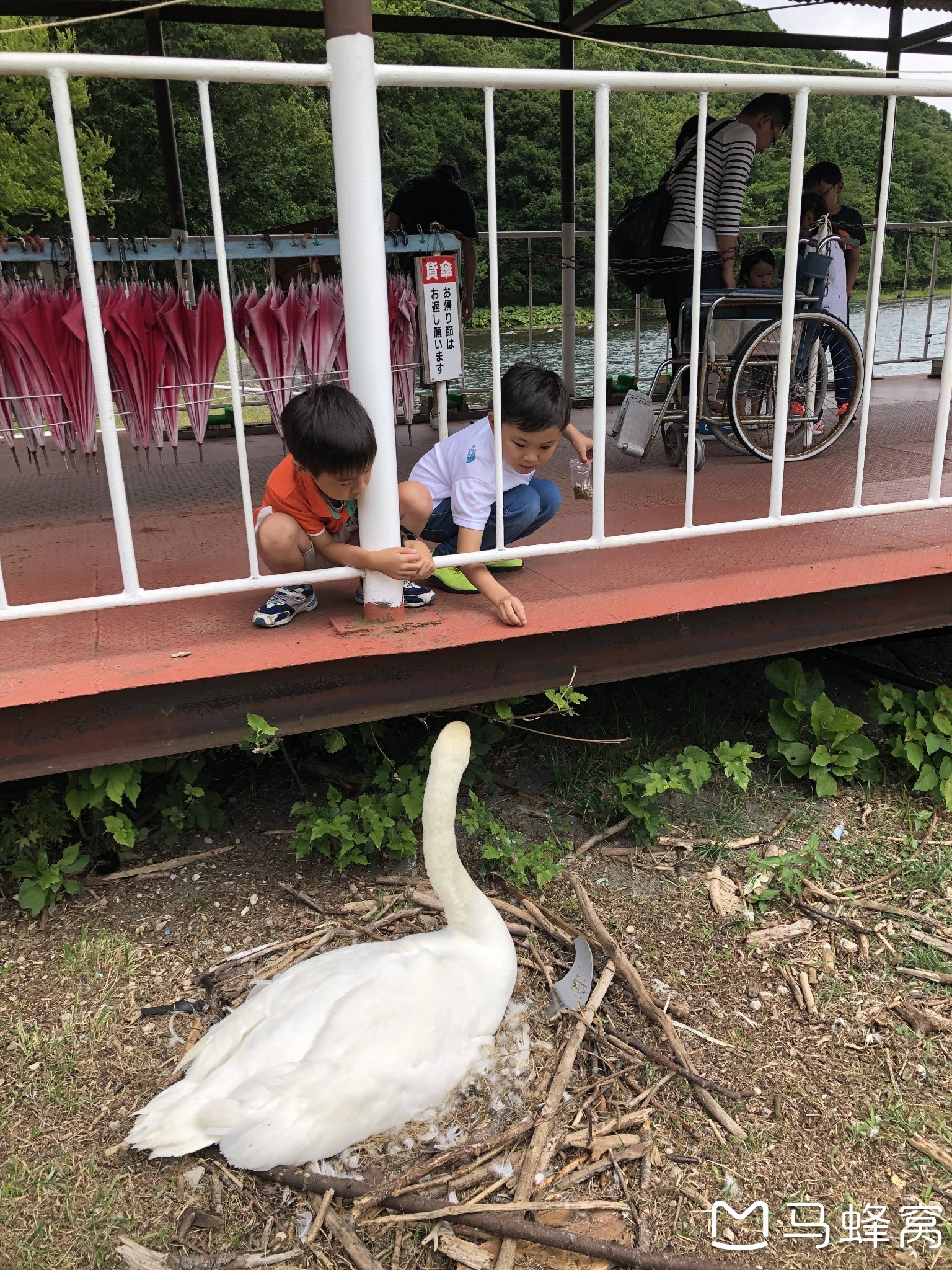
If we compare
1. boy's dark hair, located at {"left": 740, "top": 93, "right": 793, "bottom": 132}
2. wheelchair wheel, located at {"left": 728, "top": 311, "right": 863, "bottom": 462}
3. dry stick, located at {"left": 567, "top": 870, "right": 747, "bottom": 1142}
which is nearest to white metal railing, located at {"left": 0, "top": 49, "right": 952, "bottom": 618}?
dry stick, located at {"left": 567, "top": 870, "right": 747, "bottom": 1142}

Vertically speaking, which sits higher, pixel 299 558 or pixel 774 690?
pixel 299 558

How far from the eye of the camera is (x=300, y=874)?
110 inches

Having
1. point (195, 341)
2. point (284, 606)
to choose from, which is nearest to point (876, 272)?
point (284, 606)

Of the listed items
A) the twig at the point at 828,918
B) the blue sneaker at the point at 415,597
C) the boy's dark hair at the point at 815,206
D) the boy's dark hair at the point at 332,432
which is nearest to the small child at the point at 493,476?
the blue sneaker at the point at 415,597

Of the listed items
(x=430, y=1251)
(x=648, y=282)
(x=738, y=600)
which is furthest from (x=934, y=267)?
(x=430, y=1251)

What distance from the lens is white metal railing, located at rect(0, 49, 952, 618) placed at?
199 centimetres

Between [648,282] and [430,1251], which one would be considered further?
[648,282]

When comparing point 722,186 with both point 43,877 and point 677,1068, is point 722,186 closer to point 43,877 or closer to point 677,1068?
point 677,1068

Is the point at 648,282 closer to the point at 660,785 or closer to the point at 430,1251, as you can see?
the point at 660,785

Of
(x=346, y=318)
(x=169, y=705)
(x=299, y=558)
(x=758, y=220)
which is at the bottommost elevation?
(x=169, y=705)

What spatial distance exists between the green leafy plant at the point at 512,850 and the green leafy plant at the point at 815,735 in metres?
0.91

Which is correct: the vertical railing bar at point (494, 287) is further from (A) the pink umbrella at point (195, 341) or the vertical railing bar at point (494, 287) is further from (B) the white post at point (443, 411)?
(A) the pink umbrella at point (195, 341)

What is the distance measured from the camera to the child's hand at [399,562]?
2426mm

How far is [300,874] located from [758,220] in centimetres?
2457
